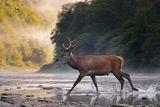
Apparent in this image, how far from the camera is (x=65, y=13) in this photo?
134 m

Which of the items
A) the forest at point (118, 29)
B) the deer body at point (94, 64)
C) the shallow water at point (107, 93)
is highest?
Result: the forest at point (118, 29)

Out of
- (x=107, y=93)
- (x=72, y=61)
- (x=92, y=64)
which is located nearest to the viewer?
(x=107, y=93)

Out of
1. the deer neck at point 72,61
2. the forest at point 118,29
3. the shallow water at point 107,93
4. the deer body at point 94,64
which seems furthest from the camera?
the forest at point 118,29

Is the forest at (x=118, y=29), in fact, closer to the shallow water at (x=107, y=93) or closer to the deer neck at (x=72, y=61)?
the shallow water at (x=107, y=93)

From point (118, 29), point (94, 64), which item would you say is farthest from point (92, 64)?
point (118, 29)

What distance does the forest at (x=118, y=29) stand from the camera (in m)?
68.1

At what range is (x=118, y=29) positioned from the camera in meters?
88.5

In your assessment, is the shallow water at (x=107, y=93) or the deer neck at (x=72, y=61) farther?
the deer neck at (x=72, y=61)

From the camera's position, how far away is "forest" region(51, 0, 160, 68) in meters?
68.1

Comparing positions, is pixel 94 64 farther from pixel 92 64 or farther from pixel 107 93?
pixel 107 93

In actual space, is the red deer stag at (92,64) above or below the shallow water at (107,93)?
above

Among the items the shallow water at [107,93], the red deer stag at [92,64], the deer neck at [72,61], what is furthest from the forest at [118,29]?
the deer neck at [72,61]


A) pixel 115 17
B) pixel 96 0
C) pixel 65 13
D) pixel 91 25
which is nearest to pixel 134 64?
pixel 115 17

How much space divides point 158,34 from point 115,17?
3013cm
